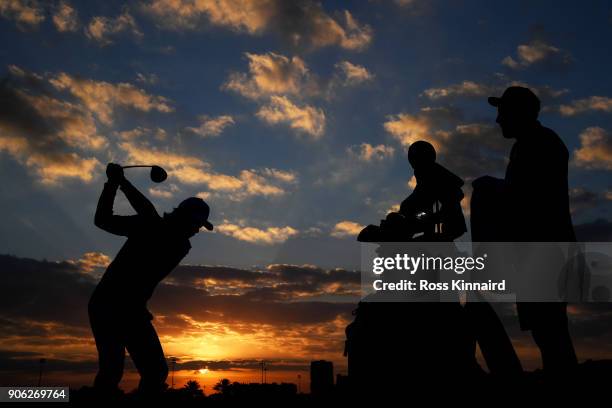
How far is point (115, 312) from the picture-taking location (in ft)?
22.8

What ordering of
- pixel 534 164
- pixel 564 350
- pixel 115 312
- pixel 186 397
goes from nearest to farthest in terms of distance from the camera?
pixel 564 350
pixel 534 164
pixel 115 312
pixel 186 397

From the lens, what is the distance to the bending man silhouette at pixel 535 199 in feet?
17.0

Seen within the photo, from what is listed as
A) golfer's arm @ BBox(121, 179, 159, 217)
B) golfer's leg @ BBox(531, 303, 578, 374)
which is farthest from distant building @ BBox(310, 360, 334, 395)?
golfer's leg @ BBox(531, 303, 578, 374)

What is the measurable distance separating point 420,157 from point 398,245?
1303 millimetres

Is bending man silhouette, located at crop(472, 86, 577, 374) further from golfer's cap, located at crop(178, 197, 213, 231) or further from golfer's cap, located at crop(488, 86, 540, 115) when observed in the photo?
golfer's cap, located at crop(178, 197, 213, 231)

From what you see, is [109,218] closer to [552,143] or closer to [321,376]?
[321,376]

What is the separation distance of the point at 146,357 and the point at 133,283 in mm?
1002

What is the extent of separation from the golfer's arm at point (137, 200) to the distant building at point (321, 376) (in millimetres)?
4063

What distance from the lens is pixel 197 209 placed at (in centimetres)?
768

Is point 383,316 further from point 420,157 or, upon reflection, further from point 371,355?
point 420,157

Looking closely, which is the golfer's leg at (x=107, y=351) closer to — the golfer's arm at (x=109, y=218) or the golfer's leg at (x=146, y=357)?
the golfer's leg at (x=146, y=357)

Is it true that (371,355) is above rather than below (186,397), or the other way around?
above

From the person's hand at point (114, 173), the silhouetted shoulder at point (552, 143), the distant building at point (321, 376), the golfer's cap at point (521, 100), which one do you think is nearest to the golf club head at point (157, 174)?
the person's hand at point (114, 173)

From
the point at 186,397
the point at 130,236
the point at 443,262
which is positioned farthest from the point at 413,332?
the point at 130,236
